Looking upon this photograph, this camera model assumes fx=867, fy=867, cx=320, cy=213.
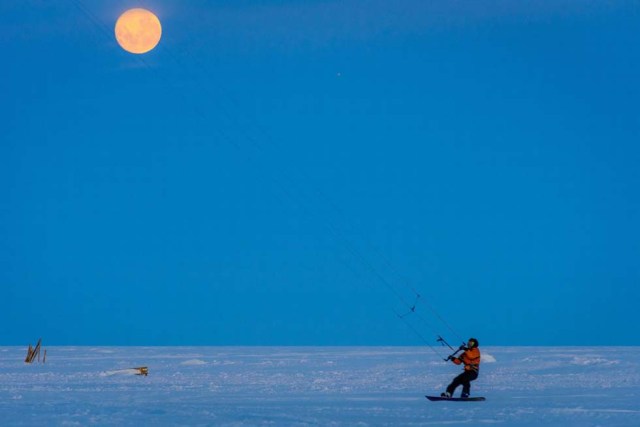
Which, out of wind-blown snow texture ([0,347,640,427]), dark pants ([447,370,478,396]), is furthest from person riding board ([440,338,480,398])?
wind-blown snow texture ([0,347,640,427])

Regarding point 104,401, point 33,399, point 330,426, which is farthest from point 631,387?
point 33,399

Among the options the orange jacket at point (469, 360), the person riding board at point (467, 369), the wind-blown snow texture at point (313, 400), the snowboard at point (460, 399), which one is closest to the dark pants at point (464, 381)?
the person riding board at point (467, 369)

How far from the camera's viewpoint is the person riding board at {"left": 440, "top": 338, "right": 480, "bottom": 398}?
62.3 feet

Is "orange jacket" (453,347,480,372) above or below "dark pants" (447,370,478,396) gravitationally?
above

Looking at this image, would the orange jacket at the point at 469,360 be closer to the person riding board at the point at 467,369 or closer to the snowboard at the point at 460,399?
the person riding board at the point at 467,369

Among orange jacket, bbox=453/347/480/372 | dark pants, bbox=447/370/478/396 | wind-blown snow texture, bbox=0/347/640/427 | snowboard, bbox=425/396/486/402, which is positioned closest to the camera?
wind-blown snow texture, bbox=0/347/640/427

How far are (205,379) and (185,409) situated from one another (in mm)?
10305

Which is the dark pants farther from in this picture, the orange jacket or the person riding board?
Answer: the orange jacket

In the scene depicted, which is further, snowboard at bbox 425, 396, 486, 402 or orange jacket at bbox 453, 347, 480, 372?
orange jacket at bbox 453, 347, 480, 372

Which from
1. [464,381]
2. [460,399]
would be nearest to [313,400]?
[460,399]

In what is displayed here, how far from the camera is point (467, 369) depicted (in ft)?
62.8

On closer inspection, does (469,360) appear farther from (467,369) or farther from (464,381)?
(464,381)

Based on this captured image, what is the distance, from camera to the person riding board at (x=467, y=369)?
19.0m

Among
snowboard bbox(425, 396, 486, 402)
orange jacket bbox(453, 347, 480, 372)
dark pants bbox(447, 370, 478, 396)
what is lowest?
snowboard bbox(425, 396, 486, 402)
